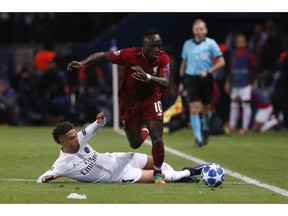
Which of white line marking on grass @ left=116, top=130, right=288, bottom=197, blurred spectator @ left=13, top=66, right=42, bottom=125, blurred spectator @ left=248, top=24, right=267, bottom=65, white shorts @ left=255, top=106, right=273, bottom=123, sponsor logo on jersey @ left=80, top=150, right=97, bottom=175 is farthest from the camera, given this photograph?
blurred spectator @ left=13, top=66, right=42, bottom=125

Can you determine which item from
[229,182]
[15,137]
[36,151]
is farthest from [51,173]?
[15,137]

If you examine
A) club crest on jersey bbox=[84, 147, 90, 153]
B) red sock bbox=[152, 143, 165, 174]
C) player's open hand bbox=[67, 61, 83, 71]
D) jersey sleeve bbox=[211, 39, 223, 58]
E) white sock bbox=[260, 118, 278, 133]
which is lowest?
white sock bbox=[260, 118, 278, 133]

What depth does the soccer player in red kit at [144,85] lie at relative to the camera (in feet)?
39.1

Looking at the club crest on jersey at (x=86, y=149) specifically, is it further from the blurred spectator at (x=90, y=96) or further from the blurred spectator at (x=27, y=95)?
the blurred spectator at (x=27, y=95)

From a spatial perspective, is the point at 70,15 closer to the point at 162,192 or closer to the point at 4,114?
the point at 4,114

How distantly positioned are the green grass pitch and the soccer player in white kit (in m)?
0.18

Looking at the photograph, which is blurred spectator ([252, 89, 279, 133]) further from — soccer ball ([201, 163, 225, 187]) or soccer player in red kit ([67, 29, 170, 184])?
soccer ball ([201, 163, 225, 187])

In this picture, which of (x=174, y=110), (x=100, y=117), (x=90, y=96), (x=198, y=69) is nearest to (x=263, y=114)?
(x=174, y=110)

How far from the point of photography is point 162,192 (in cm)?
1084

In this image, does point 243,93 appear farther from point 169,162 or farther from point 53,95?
point 169,162

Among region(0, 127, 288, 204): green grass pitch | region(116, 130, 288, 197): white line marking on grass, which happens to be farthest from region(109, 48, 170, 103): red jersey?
region(116, 130, 288, 197): white line marking on grass

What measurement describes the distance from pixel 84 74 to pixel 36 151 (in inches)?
394

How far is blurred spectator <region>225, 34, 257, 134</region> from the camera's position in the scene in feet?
75.3

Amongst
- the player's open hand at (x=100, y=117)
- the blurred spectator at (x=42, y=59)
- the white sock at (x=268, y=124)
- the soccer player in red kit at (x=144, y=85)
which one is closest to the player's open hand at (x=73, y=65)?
the soccer player in red kit at (x=144, y=85)
